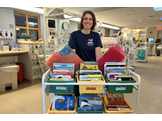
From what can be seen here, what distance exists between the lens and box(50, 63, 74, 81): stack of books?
103cm

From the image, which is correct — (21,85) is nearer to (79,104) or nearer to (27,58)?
(27,58)

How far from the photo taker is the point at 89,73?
1.06 m

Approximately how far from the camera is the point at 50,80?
0.98 meters

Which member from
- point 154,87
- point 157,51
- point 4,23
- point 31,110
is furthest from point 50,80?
point 157,51

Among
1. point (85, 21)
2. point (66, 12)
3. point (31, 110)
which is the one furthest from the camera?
point (66, 12)

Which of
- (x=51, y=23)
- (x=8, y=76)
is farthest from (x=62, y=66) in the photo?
(x=51, y=23)

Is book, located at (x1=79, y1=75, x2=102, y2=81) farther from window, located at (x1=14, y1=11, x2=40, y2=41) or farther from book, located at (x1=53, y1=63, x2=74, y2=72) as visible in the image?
window, located at (x1=14, y1=11, x2=40, y2=41)

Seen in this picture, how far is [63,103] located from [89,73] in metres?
0.37

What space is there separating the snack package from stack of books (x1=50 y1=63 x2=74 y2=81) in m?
0.22

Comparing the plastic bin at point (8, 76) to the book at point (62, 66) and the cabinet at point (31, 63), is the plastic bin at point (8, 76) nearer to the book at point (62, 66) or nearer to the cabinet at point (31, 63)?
the cabinet at point (31, 63)

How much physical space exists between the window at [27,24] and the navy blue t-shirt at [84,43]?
467 cm

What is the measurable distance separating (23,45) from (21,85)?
50.3 inches

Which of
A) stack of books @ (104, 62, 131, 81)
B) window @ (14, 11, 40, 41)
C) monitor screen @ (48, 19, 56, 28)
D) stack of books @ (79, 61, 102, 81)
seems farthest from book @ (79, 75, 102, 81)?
window @ (14, 11, 40, 41)

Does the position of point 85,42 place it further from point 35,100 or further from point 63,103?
point 35,100
